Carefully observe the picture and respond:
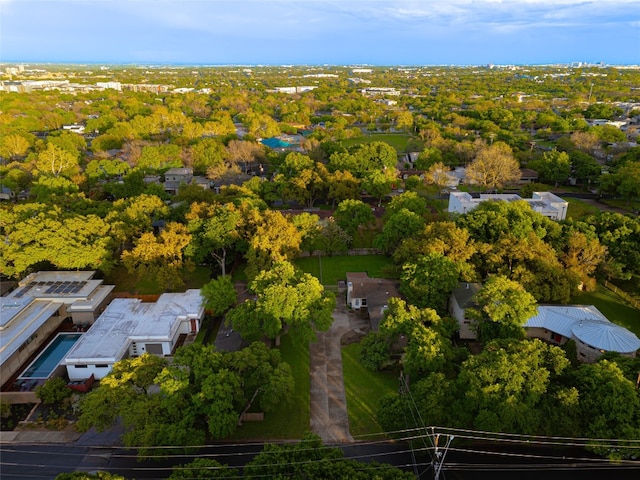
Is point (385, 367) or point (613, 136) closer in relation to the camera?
point (385, 367)

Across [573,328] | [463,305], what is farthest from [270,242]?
[573,328]

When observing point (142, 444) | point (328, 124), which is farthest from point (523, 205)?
point (328, 124)

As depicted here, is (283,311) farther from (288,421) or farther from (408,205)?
(408,205)

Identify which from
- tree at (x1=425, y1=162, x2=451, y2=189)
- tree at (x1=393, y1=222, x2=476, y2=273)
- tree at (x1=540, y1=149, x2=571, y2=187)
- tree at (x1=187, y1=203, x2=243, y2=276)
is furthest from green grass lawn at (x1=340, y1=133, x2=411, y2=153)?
tree at (x1=187, y1=203, x2=243, y2=276)

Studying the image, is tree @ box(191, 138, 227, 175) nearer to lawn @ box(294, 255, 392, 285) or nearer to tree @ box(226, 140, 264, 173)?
tree @ box(226, 140, 264, 173)

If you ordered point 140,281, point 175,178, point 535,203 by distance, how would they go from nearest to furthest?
point 140,281 → point 535,203 → point 175,178

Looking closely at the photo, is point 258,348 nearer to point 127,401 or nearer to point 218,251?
point 127,401

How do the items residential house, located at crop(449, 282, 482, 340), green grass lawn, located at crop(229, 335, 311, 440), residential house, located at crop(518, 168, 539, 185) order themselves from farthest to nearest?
1. residential house, located at crop(518, 168, 539, 185)
2. residential house, located at crop(449, 282, 482, 340)
3. green grass lawn, located at crop(229, 335, 311, 440)
